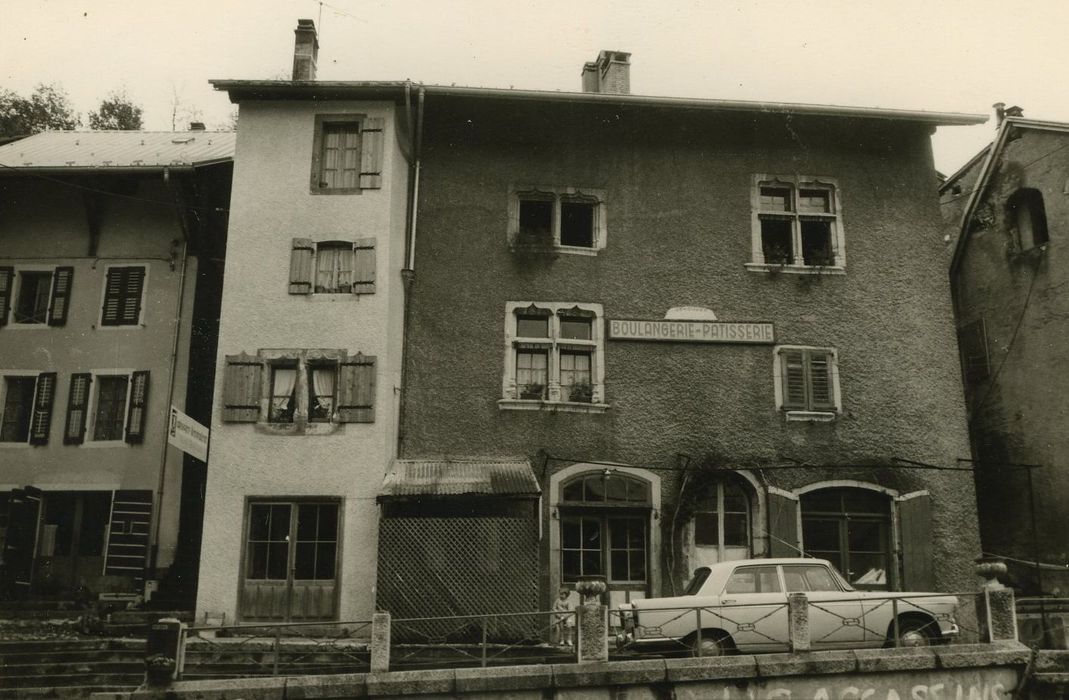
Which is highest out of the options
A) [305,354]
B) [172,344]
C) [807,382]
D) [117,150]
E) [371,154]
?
[117,150]

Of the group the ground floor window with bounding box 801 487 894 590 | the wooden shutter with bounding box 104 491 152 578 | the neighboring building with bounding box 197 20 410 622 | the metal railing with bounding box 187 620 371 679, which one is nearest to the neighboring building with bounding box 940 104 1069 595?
the ground floor window with bounding box 801 487 894 590

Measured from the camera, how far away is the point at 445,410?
56.2ft

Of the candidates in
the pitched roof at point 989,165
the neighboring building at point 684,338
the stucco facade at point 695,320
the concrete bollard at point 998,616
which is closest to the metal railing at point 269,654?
the neighboring building at point 684,338

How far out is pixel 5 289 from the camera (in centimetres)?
1994

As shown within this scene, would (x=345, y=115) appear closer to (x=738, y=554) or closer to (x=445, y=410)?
(x=445, y=410)

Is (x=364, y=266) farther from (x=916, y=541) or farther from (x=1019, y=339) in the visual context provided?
Result: (x=1019, y=339)

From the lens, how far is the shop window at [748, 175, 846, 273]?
1839 cm

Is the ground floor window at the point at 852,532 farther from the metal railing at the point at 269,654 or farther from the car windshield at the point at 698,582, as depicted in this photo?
the metal railing at the point at 269,654

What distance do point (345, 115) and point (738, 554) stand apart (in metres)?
10.3

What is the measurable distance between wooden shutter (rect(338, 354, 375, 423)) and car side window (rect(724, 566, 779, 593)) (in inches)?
258

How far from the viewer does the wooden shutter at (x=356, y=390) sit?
16438 millimetres

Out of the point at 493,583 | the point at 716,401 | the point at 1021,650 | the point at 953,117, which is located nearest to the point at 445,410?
the point at 493,583

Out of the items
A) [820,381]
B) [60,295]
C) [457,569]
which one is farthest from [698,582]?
[60,295]

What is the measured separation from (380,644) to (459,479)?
4385 millimetres
